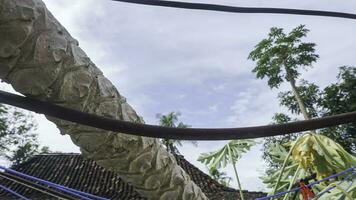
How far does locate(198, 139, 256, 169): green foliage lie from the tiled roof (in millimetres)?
8567

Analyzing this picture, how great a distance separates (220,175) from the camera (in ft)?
56.0

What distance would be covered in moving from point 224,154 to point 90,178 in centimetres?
990

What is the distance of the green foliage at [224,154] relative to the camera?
8.41ft

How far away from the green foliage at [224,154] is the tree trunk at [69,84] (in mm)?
1168

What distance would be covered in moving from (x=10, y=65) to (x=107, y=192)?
35.1ft

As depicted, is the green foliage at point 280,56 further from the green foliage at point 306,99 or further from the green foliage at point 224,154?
the green foliage at point 224,154

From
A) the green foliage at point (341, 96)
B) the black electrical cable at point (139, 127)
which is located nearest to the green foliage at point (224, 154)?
the black electrical cable at point (139, 127)

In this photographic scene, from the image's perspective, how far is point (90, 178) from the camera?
11.8 m

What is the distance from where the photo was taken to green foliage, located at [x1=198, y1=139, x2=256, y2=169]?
101 inches

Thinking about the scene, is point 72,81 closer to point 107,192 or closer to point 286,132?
point 286,132

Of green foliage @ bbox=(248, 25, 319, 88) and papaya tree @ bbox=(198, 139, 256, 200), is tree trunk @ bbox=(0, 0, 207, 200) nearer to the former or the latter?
papaya tree @ bbox=(198, 139, 256, 200)

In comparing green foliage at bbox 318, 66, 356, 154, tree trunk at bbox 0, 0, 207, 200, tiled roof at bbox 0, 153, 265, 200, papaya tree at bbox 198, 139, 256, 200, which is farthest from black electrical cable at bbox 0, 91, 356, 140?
green foliage at bbox 318, 66, 356, 154

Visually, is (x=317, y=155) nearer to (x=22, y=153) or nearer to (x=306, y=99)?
(x=306, y=99)

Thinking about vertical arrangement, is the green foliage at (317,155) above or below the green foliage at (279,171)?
below
